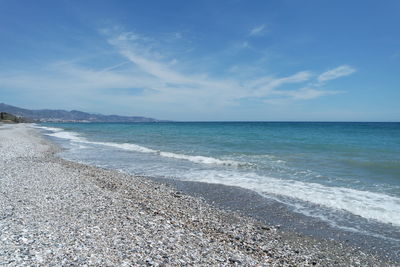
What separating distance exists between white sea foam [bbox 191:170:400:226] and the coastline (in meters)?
2.83

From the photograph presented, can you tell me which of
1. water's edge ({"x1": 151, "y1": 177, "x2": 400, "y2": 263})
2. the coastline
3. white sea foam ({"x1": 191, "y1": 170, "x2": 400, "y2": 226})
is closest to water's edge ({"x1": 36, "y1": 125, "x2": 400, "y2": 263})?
water's edge ({"x1": 151, "y1": 177, "x2": 400, "y2": 263})

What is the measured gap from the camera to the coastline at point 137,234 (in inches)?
191

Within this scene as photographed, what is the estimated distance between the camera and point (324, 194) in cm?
1059

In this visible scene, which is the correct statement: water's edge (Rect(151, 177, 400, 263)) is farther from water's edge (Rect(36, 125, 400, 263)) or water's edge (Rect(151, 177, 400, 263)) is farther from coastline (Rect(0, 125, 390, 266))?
coastline (Rect(0, 125, 390, 266))

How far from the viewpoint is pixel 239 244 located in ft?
19.9

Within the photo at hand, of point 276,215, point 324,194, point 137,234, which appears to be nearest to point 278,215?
point 276,215

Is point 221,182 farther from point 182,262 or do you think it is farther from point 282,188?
point 182,262

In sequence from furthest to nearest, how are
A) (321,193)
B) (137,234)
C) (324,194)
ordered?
(321,193)
(324,194)
(137,234)

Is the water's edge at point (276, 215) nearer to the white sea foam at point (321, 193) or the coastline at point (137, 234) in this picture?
the coastline at point (137, 234)

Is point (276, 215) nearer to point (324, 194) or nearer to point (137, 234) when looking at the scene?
point (324, 194)

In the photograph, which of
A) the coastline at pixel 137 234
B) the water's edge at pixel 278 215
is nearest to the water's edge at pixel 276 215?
the water's edge at pixel 278 215

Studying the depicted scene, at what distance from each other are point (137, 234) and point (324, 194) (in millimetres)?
7771

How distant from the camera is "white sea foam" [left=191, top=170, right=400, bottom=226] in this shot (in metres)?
8.70

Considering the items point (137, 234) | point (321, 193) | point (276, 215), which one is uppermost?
point (137, 234)
